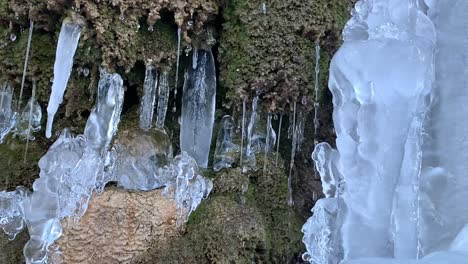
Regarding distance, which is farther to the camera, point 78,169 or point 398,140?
point 78,169

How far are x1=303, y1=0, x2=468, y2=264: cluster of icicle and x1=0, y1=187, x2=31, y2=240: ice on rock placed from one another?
1.79m

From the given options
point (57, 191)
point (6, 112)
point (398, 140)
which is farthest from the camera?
point (6, 112)

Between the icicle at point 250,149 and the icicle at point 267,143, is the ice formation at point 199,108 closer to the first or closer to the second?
the icicle at point 250,149

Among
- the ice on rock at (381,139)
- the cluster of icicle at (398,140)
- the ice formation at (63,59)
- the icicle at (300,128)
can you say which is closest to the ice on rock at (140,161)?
the ice formation at (63,59)

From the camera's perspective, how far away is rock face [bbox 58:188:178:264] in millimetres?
3398

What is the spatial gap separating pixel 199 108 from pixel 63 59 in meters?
0.94

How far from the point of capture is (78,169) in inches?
135

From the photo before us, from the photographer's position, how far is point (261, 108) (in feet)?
13.0

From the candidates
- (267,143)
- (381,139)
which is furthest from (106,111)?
(381,139)

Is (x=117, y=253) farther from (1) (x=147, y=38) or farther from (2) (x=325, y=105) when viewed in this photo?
(2) (x=325, y=105)

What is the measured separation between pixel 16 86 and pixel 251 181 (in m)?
1.63

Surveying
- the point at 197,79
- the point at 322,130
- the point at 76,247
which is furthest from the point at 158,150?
the point at 322,130

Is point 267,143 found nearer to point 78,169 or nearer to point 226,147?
point 226,147

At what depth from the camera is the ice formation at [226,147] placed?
157 inches
